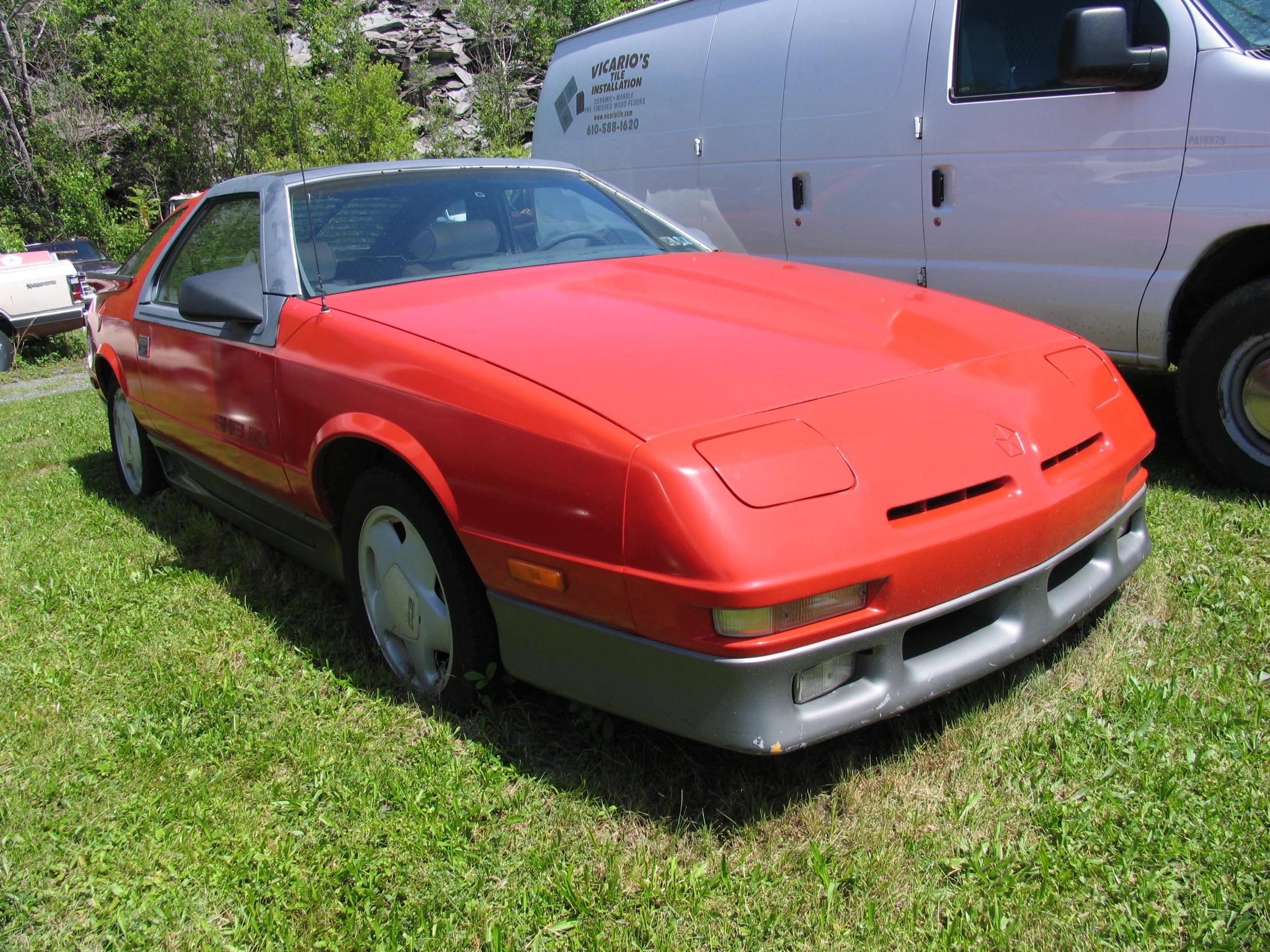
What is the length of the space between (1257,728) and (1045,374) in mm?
918

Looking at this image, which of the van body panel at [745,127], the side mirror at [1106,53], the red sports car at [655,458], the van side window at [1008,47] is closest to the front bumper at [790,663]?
the red sports car at [655,458]

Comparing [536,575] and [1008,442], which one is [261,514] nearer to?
[536,575]

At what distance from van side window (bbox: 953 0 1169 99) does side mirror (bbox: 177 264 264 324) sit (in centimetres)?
301

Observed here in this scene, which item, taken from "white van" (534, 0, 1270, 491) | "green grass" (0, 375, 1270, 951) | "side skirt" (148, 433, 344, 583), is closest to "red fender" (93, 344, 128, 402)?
"side skirt" (148, 433, 344, 583)

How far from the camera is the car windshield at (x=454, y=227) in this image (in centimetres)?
312

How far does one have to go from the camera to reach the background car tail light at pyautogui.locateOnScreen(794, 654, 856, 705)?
1966mm

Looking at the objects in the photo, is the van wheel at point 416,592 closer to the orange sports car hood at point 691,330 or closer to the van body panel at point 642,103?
the orange sports car hood at point 691,330

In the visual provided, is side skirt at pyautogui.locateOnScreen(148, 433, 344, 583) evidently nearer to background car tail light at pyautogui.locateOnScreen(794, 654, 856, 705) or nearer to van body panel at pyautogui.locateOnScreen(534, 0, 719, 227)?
background car tail light at pyautogui.locateOnScreen(794, 654, 856, 705)

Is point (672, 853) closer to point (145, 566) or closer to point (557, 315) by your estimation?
point (557, 315)

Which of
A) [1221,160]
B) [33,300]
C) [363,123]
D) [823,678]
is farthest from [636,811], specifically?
[363,123]

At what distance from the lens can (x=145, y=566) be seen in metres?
3.95

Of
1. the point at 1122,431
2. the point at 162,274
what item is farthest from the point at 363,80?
the point at 1122,431

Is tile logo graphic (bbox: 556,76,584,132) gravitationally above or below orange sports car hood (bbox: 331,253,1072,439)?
above

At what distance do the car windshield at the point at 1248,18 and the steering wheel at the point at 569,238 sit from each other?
2.36 m
